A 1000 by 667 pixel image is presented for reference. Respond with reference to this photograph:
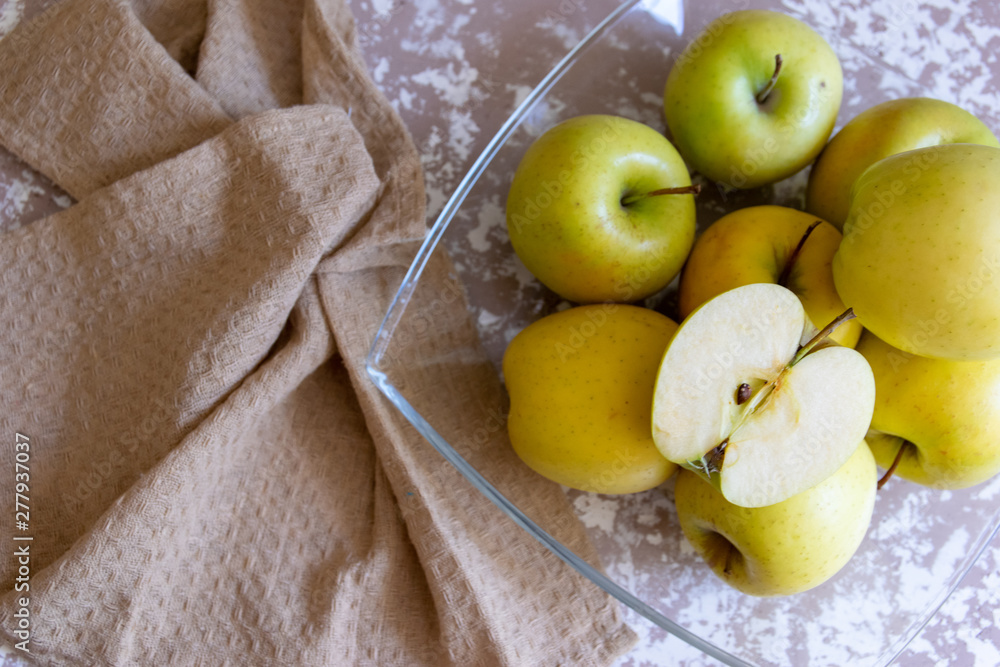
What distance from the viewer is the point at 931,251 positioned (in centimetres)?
44

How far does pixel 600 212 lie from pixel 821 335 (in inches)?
6.5

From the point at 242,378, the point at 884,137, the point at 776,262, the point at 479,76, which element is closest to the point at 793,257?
the point at 776,262

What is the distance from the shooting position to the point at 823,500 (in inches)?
19.4

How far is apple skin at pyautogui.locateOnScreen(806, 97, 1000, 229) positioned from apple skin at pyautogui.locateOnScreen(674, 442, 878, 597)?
20 centimetres

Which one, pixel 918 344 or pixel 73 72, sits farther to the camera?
pixel 73 72

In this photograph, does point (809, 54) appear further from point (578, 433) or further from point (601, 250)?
point (578, 433)

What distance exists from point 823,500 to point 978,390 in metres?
0.14

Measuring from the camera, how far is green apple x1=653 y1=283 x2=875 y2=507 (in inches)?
17.7

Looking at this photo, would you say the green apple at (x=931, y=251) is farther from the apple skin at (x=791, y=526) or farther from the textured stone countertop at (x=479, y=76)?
the textured stone countertop at (x=479, y=76)

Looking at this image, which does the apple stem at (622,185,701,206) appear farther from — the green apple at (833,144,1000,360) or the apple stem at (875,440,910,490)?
the apple stem at (875,440,910,490)

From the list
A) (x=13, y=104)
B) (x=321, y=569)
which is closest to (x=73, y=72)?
(x=13, y=104)

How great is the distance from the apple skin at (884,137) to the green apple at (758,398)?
14 centimetres

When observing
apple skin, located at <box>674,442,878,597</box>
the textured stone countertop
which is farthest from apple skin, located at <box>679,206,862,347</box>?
the textured stone countertop

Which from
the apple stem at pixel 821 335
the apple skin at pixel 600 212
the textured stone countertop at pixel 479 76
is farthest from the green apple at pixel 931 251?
the textured stone countertop at pixel 479 76
